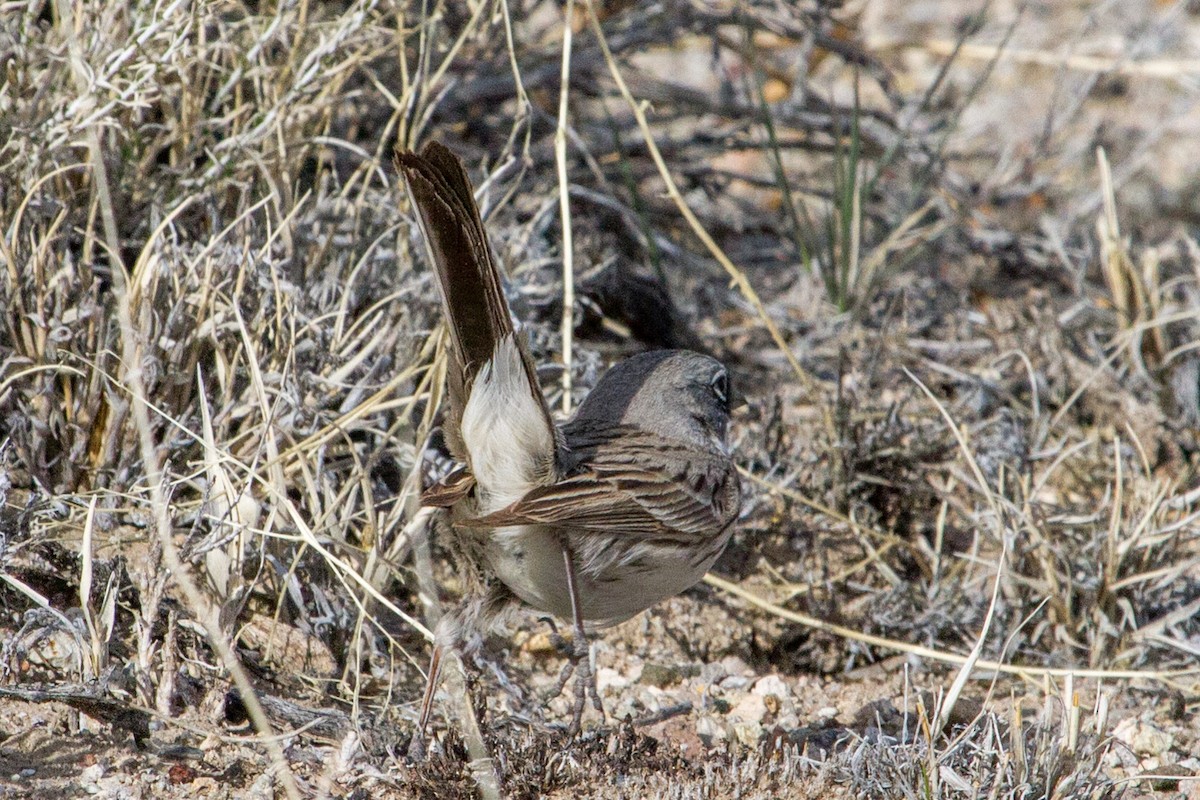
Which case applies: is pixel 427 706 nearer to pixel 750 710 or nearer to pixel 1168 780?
pixel 750 710

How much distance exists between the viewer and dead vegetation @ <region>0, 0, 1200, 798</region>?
3.41 m

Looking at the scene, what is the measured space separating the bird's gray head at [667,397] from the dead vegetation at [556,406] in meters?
0.40

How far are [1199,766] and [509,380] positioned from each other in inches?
89.1

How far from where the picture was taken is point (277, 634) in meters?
3.85

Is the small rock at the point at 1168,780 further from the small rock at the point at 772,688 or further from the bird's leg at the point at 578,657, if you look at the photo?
the bird's leg at the point at 578,657

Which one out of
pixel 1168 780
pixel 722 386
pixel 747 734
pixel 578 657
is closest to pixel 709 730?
pixel 747 734

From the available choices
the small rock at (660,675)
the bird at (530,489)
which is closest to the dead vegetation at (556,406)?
the small rock at (660,675)

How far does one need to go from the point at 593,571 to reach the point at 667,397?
80 cm

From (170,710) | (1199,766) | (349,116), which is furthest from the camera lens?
(349,116)

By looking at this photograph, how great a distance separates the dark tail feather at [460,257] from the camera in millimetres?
3281

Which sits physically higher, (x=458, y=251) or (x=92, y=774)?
(x=458, y=251)

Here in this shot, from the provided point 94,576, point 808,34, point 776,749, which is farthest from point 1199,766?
point 808,34

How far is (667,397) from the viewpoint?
4238 mm

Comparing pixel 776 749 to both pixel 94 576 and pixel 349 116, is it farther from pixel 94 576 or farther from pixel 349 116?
pixel 349 116
